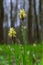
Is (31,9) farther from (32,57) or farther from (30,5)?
(32,57)

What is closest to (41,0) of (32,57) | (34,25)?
(34,25)

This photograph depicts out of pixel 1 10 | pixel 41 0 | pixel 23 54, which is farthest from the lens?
pixel 41 0

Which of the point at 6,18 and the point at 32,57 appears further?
the point at 6,18

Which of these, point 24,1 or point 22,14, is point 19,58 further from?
point 24,1

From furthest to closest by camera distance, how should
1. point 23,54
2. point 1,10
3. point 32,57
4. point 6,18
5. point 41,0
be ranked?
point 6,18
point 41,0
point 1,10
point 32,57
point 23,54

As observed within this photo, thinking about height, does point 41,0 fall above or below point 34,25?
above

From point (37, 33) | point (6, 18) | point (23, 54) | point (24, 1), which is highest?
point (23, 54)

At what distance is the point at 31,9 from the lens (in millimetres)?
10703

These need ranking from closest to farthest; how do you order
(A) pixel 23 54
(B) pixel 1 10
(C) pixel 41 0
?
(A) pixel 23 54
(B) pixel 1 10
(C) pixel 41 0

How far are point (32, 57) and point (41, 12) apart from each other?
9.66m

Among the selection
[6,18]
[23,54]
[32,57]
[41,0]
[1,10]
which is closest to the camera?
[23,54]

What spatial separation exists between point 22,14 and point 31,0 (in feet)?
32.2

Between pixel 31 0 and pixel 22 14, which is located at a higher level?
pixel 22 14

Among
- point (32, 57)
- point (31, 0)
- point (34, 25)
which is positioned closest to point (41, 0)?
point (31, 0)
